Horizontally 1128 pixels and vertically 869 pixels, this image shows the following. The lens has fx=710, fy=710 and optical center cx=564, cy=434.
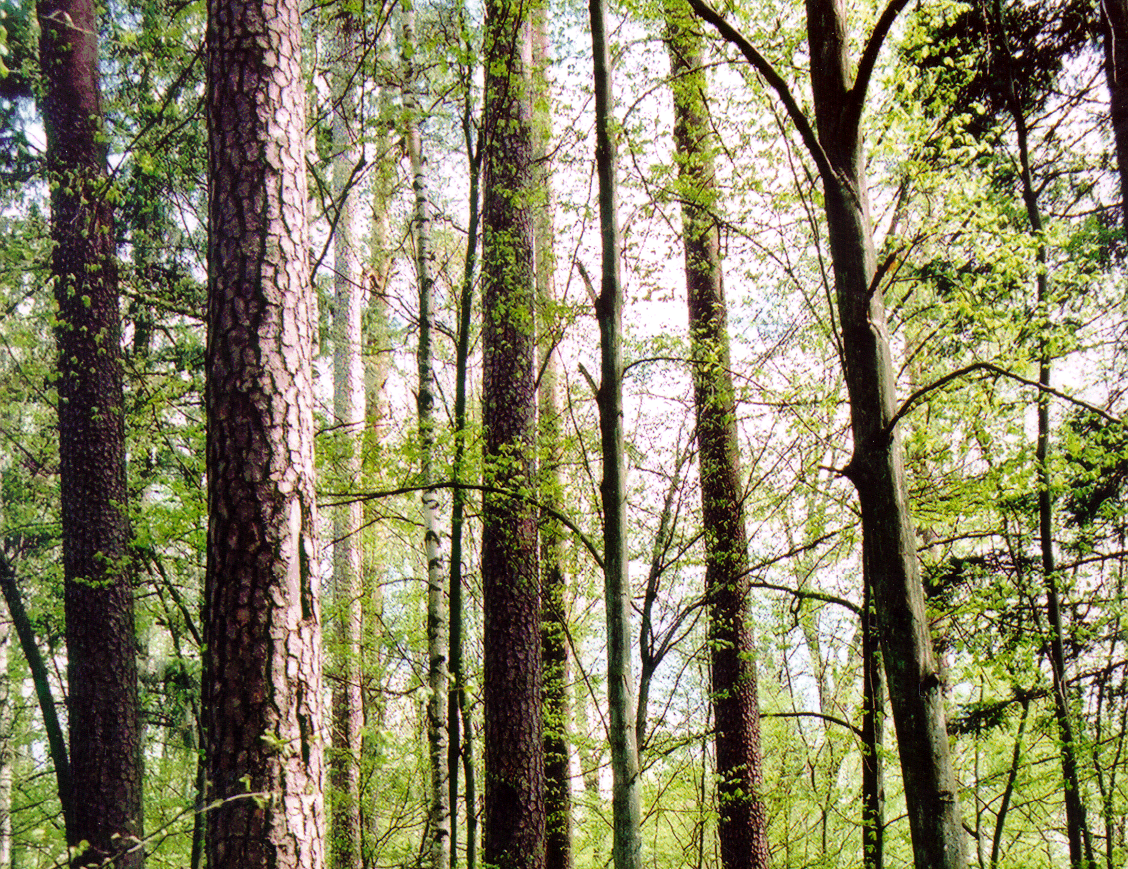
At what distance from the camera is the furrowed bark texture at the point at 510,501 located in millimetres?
5316

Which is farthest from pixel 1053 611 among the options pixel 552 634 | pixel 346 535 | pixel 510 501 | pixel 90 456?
pixel 90 456

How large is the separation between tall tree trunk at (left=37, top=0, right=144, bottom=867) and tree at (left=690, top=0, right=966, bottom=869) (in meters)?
5.87

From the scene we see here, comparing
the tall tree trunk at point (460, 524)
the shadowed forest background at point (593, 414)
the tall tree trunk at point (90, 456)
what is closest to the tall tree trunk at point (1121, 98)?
the shadowed forest background at point (593, 414)

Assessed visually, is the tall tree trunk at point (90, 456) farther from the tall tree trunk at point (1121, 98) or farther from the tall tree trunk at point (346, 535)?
the tall tree trunk at point (1121, 98)

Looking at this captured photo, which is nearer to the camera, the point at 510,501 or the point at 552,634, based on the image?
the point at 510,501

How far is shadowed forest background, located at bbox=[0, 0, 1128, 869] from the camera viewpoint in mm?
2816

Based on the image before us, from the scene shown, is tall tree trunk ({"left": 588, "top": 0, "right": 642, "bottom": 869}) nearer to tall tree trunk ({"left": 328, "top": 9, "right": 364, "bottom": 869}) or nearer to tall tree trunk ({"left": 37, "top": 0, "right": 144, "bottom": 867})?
tall tree trunk ({"left": 328, "top": 9, "right": 364, "bottom": 869})

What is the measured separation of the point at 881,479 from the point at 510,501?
3.16m

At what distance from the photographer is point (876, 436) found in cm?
252

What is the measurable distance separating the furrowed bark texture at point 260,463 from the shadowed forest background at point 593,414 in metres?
0.01

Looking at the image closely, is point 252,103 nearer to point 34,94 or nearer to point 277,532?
point 277,532

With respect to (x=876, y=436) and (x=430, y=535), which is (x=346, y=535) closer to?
(x=430, y=535)

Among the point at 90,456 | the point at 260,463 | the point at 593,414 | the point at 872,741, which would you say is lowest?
the point at 872,741

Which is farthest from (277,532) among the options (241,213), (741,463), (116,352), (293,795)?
(116,352)
